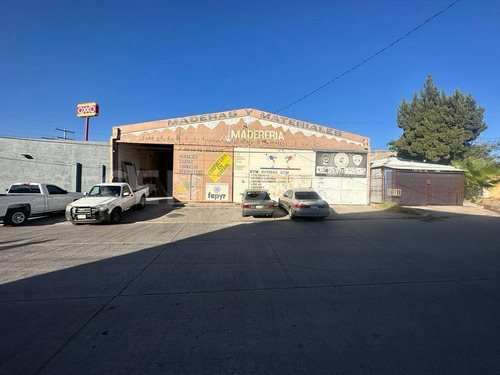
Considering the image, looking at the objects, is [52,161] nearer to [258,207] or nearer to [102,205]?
[102,205]

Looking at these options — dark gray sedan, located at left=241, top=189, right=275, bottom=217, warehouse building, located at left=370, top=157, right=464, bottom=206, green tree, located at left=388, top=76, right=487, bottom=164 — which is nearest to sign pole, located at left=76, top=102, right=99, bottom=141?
dark gray sedan, located at left=241, top=189, right=275, bottom=217

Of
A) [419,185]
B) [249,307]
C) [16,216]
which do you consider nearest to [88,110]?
[16,216]

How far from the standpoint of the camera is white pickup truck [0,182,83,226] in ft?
33.1

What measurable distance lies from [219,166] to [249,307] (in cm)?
1497

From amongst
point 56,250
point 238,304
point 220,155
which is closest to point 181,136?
point 220,155

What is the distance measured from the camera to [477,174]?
64.1 feet

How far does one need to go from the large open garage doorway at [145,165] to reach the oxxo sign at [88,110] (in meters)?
7.71

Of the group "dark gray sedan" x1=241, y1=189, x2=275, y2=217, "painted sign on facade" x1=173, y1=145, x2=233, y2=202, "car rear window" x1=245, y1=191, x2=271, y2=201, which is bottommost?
"dark gray sedan" x1=241, y1=189, x2=275, y2=217

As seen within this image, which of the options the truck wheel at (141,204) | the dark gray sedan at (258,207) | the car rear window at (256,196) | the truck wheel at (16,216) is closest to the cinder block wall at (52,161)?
the truck wheel at (141,204)

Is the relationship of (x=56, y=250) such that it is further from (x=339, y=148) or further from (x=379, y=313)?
(x=339, y=148)

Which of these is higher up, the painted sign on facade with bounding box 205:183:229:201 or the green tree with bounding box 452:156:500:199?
the green tree with bounding box 452:156:500:199

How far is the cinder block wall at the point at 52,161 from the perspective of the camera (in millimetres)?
17578

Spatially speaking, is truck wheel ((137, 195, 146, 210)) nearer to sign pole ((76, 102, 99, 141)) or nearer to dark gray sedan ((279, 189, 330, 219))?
dark gray sedan ((279, 189, 330, 219))

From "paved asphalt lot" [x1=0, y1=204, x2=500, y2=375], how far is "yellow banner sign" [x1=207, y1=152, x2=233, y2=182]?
423 inches
